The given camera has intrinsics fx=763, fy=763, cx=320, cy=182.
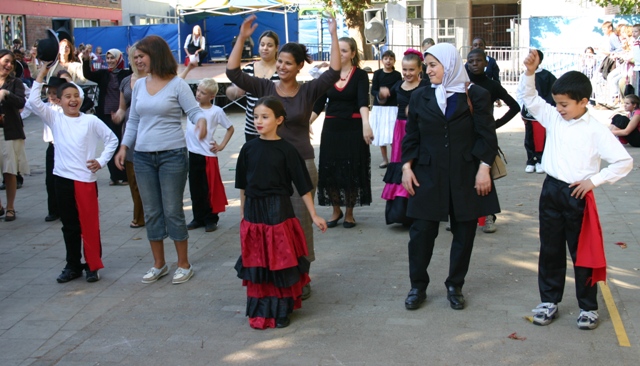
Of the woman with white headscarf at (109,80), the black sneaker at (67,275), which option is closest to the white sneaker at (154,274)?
the black sneaker at (67,275)

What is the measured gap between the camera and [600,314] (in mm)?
5348

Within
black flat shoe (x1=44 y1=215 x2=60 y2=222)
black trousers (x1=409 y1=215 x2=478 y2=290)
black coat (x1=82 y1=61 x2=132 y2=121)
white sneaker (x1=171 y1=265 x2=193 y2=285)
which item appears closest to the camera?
black trousers (x1=409 y1=215 x2=478 y2=290)

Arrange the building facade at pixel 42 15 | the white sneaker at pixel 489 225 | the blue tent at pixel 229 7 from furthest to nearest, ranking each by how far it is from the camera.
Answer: the building facade at pixel 42 15
the blue tent at pixel 229 7
the white sneaker at pixel 489 225

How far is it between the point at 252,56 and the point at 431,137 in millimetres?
26170

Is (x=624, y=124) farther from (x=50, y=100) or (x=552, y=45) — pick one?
(x=552, y=45)

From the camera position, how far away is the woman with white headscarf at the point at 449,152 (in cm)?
532

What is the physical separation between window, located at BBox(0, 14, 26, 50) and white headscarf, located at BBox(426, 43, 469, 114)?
97.1 feet

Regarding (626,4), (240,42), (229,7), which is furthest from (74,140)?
(229,7)

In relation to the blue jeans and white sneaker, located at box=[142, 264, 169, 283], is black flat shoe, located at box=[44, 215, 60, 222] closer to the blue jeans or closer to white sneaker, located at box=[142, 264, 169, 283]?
white sneaker, located at box=[142, 264, 169, 283]

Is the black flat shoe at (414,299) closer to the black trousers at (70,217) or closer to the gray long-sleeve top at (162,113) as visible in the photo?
the gray long-sleeve top at (162,113)

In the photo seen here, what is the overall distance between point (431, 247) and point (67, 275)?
3199 mm

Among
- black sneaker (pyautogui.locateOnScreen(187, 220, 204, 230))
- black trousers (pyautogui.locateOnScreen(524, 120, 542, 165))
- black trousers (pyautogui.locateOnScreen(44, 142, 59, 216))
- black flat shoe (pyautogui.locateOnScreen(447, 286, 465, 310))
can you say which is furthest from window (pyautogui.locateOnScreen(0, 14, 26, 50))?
black flat shoe (pyautogui.locateOnScreen(447, 286, 465, 310))

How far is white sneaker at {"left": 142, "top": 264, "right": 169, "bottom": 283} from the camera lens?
6484mm

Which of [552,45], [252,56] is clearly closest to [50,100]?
[552,45]
